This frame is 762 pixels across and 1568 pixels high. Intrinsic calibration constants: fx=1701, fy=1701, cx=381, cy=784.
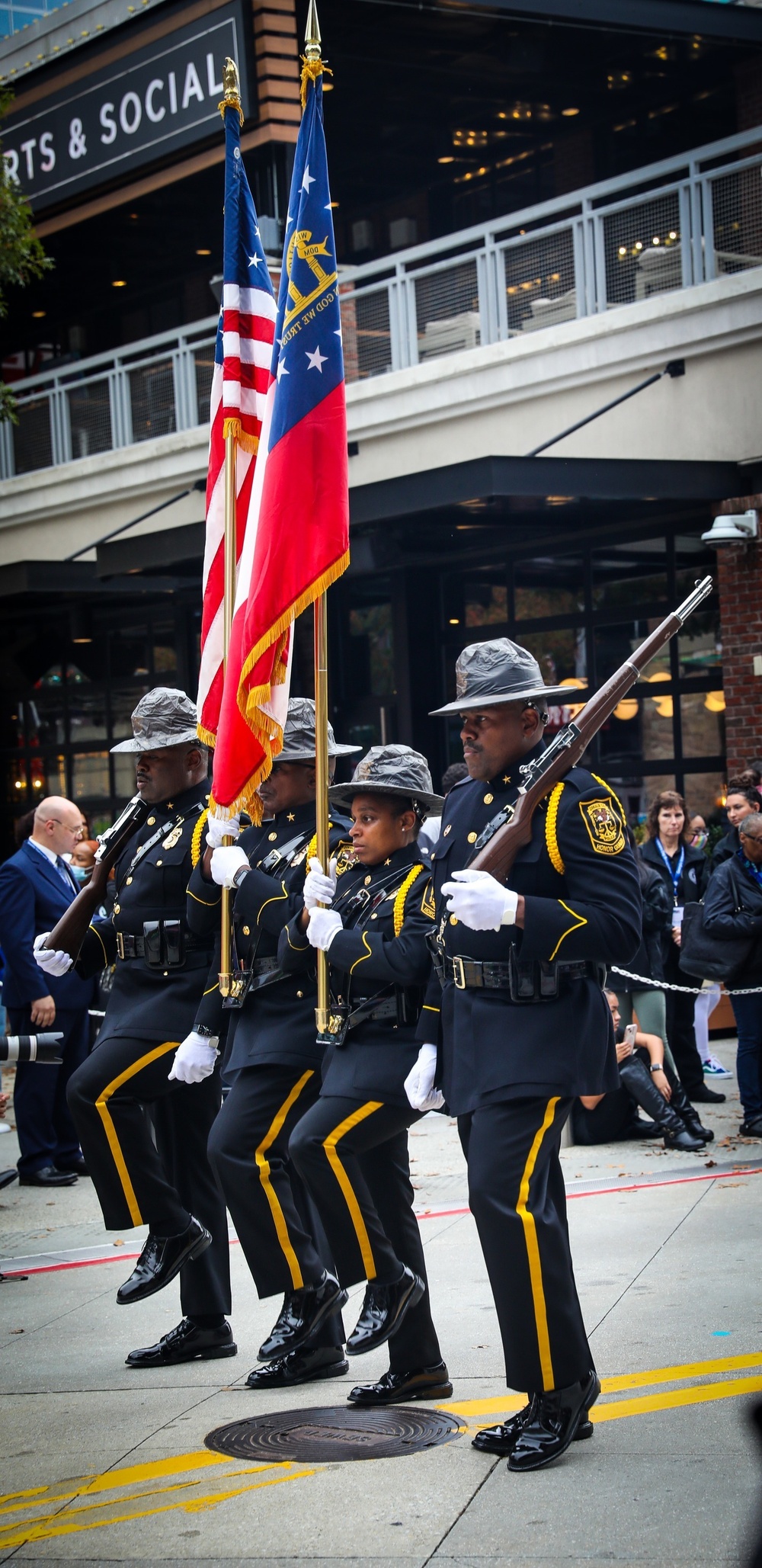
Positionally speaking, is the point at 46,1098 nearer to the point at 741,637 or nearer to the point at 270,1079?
the point at 270,1079

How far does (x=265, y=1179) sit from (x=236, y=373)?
3.20 meters

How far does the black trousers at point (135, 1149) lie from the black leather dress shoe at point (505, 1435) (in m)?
1.60

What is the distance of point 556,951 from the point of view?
4633mm

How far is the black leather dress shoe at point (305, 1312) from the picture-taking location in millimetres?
5500

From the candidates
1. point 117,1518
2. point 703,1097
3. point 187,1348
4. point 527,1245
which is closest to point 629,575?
point 703,1097

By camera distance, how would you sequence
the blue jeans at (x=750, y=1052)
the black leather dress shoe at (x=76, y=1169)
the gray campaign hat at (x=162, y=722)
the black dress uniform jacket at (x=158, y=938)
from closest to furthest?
Result: the black dress uniform jacket at (x=158, y=938) → the gray campaign hat at (x=162, y=722) → the blue jeans at (x=750, y=1052) → the black leather dress shoe at (x=76, y=1169)

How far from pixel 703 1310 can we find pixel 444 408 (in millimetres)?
11913

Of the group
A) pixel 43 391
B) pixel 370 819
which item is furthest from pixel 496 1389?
pixel 43 391

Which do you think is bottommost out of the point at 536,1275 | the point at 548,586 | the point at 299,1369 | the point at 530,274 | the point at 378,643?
the point at 299,1369

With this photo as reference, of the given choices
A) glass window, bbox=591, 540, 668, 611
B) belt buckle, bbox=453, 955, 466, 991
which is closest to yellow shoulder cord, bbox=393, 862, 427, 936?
belt buckle, bbox=453, 955, 466, 991

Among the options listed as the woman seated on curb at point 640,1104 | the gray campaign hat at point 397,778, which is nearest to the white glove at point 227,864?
the gray campaign hat at point 397,778

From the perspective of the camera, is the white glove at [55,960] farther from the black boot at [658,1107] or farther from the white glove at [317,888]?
the black boot at [658,1107]

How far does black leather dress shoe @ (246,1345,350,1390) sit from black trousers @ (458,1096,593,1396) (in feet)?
3.76

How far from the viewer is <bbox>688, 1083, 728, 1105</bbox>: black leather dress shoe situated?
423 inches
